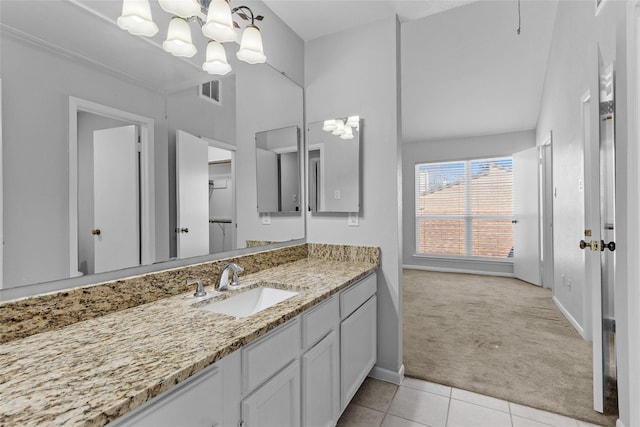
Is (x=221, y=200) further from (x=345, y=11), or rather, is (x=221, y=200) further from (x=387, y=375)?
(x=387, y=375)

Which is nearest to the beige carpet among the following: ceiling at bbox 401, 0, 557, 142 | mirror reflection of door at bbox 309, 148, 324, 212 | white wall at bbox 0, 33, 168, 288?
mirror reflection of door at bbox 309, 148, 324, 212

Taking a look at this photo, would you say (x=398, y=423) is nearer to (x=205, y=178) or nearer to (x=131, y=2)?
(x=205, y=178)

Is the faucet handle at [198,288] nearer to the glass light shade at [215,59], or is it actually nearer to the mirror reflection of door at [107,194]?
the mirror reflection of door at [107,194]

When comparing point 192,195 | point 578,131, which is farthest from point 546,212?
point 192,195

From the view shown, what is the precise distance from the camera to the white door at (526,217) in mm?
4590

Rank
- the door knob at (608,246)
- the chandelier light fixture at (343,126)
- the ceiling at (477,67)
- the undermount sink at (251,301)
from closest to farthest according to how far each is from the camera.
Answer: the undermount sink at (251,301), the door knob at (608,246), the chandelier light fixture at (343,126), the ceiling at (477,67)

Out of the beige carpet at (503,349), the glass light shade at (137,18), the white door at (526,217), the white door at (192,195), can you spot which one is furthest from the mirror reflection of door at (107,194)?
the white door at (526,217)

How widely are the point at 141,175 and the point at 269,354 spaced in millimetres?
958

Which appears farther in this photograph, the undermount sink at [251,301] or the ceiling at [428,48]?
the undermount sink at [251,301]

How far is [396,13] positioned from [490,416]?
263cm

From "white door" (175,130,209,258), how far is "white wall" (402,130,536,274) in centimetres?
487

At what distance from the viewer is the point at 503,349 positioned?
265cm

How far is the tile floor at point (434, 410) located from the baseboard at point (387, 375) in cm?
4

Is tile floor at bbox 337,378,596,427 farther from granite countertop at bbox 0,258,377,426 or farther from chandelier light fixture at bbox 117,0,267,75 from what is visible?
chandelier light fixture at bbox 117,0,267,75
